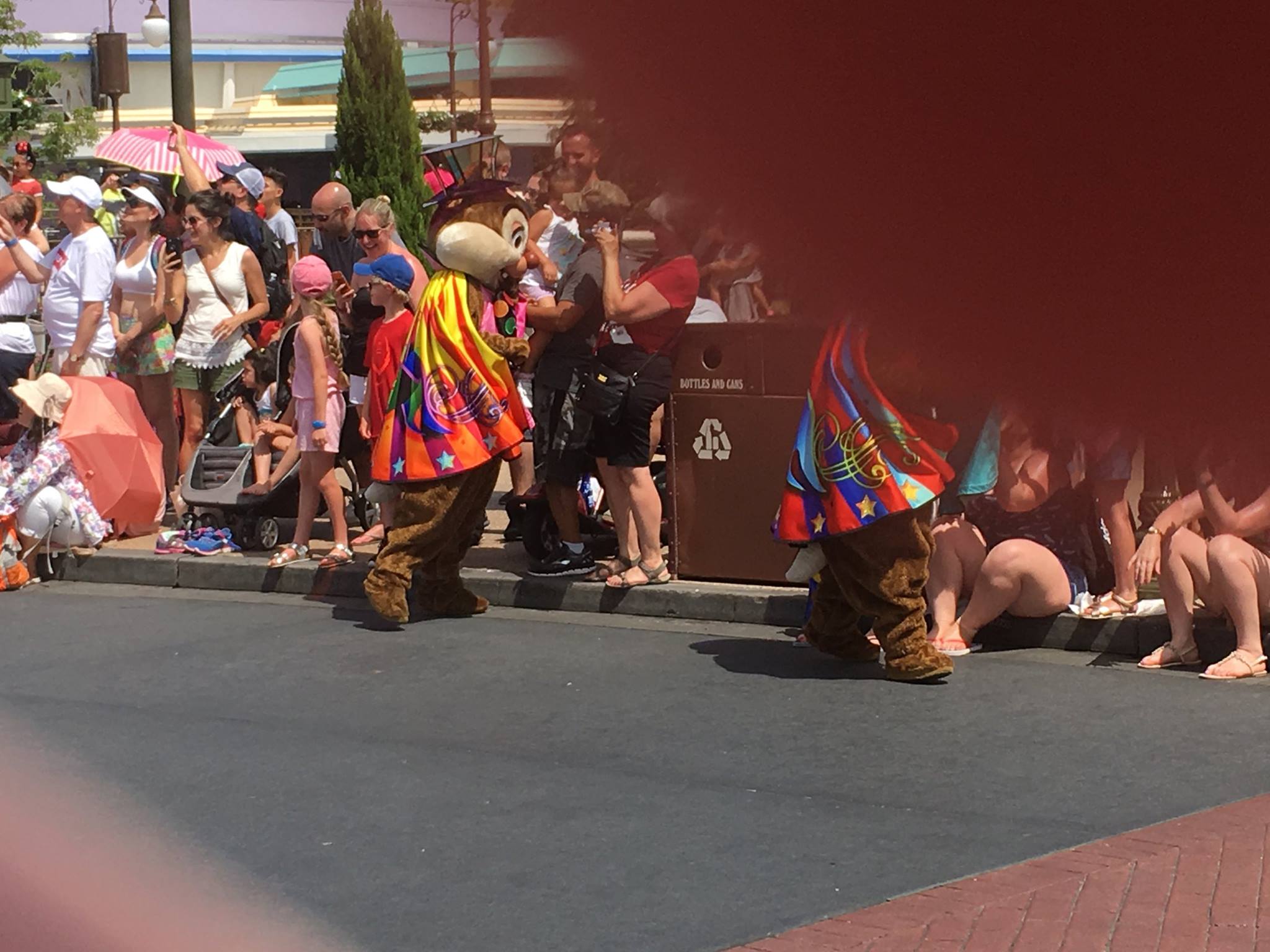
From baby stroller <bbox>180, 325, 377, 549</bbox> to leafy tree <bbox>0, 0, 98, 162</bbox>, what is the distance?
268 inches

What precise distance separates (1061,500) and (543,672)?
5.06 meters

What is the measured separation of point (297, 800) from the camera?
4.27m

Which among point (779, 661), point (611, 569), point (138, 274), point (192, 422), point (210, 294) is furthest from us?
point (192, 422)

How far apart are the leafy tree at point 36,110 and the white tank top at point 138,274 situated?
103 cm

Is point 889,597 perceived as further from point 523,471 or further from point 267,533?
point 267,533

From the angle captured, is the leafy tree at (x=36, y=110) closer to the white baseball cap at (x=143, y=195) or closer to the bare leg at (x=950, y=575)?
the white baseball cap at (x=143, y=195)

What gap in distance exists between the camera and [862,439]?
3.22 ft

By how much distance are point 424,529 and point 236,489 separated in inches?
61.3

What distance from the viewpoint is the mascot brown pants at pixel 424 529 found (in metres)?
6.26

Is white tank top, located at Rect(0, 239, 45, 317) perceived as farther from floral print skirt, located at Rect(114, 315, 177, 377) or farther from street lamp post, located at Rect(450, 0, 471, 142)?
street lamp post, located at Rect(450, 0, 471, 142)

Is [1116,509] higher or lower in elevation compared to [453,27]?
lower

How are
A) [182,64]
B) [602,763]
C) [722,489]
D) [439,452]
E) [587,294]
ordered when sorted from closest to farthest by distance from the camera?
[182,64] < [587,294] < [602,763] < [439,452] < [722,489]

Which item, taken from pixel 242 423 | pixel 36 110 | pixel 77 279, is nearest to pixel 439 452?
pixel 242 423

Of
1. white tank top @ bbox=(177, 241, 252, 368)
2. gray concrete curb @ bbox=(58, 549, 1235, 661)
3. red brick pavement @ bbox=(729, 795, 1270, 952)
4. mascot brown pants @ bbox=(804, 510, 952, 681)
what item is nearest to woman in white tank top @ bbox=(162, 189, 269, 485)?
white tank top @ bbox=(177, 241, 252, 368)
